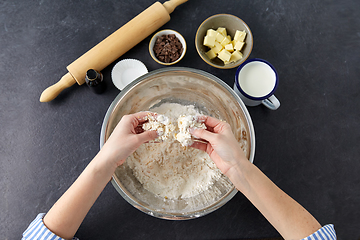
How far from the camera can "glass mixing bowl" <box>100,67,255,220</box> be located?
119cm

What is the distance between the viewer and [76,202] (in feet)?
3.56

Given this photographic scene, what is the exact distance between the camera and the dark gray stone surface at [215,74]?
1.44 m

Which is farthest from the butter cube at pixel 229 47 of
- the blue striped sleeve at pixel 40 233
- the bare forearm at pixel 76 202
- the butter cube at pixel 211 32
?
the blue striped sleeve at pixel 40 233

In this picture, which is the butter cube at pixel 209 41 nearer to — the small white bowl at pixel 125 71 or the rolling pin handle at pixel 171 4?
the rolling pin handle at pixel 171 4

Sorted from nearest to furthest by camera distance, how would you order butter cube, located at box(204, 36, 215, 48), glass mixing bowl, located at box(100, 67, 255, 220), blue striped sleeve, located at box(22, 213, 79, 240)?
blue striped sleeve, located at box(22, 213, 79, 240), glass mixing bowl, located at box(100, 67, 255, 220), butter cube, located at box(204, 36, 215, 48)

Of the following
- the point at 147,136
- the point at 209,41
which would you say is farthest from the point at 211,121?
the point at 209,41

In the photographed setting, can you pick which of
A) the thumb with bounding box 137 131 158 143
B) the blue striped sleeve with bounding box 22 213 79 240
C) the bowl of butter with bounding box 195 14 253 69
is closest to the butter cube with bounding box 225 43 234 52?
the bowl of butter with bounding box 195 14 253 69

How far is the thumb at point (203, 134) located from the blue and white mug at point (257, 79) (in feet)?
1.40

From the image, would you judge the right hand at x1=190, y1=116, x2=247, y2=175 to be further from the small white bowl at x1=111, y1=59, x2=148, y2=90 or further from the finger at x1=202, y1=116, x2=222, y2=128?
the small white bowl at x1=111, y1=59, x2=148, y2=90

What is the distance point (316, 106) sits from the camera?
1.56 metres

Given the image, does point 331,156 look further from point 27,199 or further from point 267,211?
point 27,199

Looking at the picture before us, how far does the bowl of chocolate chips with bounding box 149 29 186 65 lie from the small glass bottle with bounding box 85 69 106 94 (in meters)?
0.37

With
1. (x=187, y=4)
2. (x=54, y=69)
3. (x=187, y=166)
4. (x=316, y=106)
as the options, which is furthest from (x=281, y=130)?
(x=54, y=69)

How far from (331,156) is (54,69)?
195 centimetres
